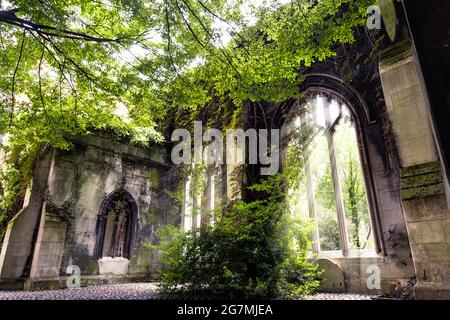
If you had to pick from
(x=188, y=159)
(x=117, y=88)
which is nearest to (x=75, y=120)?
(x=117, y=88)

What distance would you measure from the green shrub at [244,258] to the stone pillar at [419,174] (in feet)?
7.77

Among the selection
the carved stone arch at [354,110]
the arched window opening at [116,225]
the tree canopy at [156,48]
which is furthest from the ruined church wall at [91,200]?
the carved stone arch at [354,110]

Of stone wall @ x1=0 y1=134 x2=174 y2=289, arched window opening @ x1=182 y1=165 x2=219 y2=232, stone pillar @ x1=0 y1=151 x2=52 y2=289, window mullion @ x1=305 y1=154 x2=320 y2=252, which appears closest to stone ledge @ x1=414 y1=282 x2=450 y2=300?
window mullion @ x1=305 y1=154 x2=320 y2=252

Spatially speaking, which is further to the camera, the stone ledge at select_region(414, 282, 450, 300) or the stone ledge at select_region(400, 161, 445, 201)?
the stone ledge at select_region(400, 161, 445, 201)

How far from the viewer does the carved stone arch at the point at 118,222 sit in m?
9.16

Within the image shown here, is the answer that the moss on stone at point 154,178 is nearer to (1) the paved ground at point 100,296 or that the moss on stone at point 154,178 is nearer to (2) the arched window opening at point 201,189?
(2) the arched window opening at point 201,189

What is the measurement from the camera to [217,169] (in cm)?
978

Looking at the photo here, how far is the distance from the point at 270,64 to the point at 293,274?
4336mm

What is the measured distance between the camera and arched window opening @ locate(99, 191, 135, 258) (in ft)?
30.8

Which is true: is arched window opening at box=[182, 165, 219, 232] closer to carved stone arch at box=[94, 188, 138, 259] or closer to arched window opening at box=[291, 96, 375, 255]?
carved stone arch at box=[94, 188, 138, 259]

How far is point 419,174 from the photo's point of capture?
398cm

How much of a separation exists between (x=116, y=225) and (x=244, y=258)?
20.6 feet

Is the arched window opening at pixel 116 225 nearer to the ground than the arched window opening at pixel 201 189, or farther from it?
nearer to the ground

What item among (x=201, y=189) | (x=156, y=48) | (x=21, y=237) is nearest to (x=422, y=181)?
(x=156, y=48)
